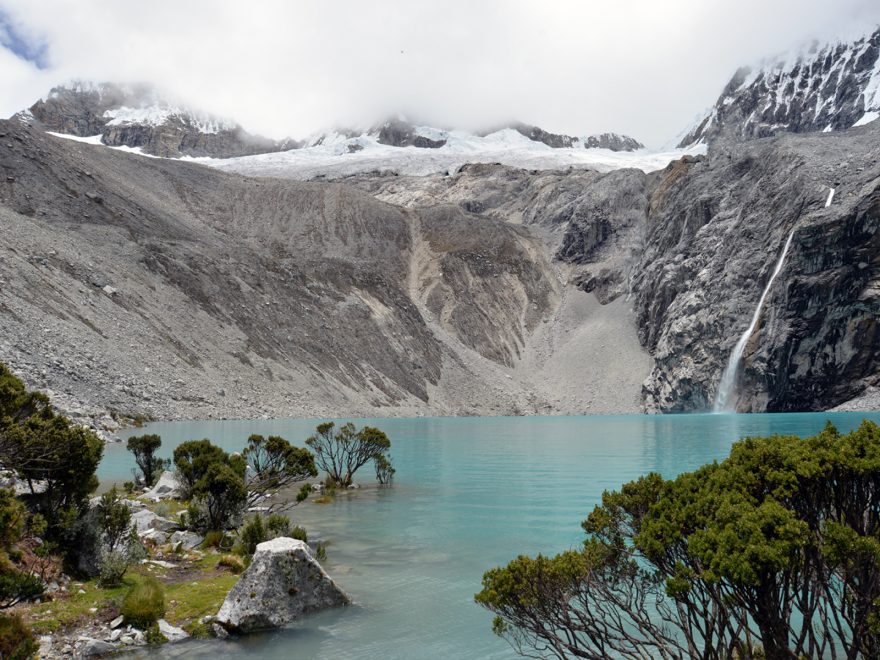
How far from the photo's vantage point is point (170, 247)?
3762 inches

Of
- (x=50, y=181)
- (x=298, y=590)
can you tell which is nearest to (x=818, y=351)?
(x=298, y=590)

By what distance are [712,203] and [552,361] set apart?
45.1m

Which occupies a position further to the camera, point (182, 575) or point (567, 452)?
point (567, 452)

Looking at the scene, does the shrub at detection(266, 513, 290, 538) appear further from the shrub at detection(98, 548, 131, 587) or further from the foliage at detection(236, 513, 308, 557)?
the shrub at detection(98, 548, 131, 587)

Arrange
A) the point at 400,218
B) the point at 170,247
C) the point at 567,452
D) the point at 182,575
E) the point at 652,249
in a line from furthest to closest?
the point at 400,218, the point at 652,249, the point at 170,247, the point at 567,452, the point at 182,575

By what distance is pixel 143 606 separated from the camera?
38.1 feet

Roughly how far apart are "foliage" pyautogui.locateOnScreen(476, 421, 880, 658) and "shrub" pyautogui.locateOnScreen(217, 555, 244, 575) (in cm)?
953

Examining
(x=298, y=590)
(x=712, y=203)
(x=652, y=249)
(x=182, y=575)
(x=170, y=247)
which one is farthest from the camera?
(x=652, y=249)

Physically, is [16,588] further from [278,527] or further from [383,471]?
[383,471]

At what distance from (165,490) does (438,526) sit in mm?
11844

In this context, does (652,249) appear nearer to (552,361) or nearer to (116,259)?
(552,361)

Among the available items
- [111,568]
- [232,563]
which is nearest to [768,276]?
[232,563]

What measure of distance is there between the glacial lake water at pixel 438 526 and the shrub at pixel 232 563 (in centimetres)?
241

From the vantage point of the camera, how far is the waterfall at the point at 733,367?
10494 centimetres
